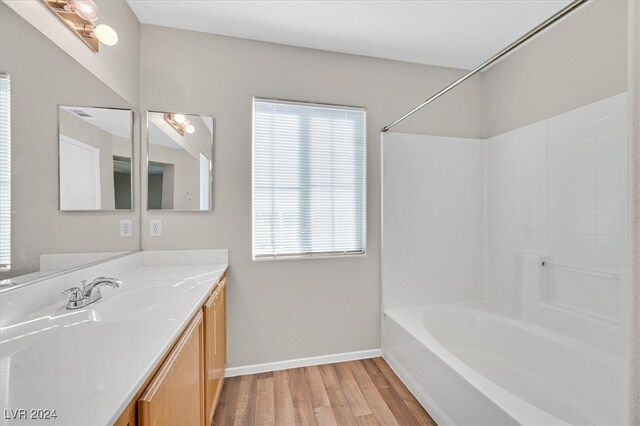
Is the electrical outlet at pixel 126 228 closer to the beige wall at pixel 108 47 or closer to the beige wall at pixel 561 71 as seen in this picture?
the beige wall at pixel 108 47

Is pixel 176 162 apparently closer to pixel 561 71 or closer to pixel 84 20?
pixel 84 20

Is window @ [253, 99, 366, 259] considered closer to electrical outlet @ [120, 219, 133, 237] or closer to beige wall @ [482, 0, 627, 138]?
electrical outlet @ [120, 219, 133, 237]

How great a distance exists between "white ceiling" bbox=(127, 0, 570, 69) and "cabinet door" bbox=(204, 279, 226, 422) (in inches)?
70.2

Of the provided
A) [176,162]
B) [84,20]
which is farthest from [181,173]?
[84,20]

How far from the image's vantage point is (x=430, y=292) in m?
2.26

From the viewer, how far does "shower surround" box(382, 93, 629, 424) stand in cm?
142

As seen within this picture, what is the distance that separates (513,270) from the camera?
2.06m

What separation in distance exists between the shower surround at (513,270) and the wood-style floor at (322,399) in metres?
0.16

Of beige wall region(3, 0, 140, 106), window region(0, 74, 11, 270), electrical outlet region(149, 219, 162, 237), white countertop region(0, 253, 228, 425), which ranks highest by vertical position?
beige wall region(3, 0, 140, 106)

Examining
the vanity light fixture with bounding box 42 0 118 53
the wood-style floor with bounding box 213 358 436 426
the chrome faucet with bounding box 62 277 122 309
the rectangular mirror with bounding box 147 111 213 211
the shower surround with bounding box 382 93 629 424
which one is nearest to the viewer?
the chrome faucet with bounding box 62 277 122 309

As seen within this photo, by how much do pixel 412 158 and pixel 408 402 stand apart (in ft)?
5.90

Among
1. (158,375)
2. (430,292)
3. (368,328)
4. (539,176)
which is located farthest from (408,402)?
(539,176)

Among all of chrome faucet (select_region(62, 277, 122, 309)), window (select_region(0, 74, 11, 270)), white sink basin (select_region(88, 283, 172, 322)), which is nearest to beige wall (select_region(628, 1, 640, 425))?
white sink basin (select_region(88, 283, 172, 322))

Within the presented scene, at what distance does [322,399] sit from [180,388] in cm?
114
